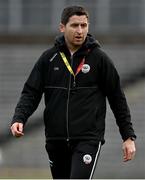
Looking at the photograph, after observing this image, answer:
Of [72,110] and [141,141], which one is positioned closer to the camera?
[72,110]

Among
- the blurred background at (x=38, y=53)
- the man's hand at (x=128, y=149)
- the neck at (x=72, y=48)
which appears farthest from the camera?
the blurred background at (x=38, y=53)

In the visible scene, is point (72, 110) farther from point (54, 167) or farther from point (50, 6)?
point (50, 6)

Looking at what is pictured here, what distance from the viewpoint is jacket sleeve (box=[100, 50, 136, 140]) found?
791 cm

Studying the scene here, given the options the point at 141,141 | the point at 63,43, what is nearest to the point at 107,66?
the point at 63,43

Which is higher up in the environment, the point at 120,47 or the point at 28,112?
the point at 28,112

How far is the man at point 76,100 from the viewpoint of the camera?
7.82 m

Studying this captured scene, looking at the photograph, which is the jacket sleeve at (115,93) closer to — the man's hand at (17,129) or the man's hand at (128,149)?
the man's hand at (128,149)

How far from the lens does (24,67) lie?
1919 cm

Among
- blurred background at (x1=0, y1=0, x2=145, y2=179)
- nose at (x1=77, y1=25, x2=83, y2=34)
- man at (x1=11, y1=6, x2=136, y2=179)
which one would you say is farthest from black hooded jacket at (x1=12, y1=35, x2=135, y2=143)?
blurred background at (x1=0, y1=0, x2=145, y2=179)

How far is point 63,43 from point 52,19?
11.1 meters

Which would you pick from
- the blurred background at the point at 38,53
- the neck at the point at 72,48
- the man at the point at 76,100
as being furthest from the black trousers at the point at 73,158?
the blurred background at the point at 38,53

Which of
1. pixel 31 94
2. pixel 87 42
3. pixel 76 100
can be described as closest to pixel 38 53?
pixel 31 94

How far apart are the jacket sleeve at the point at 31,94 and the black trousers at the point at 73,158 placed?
336 mm

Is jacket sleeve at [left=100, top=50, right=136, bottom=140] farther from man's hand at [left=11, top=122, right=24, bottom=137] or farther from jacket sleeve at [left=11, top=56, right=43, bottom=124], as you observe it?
man's hand at [left=11, top=122, right=24, bottom=137]
